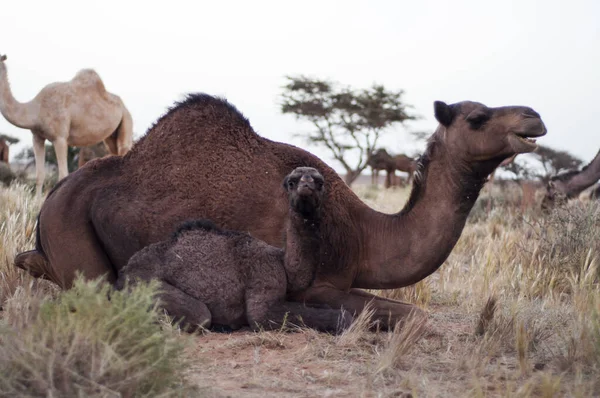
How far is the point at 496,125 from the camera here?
521 cm

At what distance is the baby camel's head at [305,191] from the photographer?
474 centimetres

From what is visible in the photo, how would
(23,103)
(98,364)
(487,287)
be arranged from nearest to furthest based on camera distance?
(98,364) → (487,287) → (23,103)

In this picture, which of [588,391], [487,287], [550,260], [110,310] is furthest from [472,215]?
[110,310]

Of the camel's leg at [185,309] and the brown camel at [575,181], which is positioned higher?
the brown camel at [575,181]

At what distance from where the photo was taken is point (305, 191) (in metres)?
4.72

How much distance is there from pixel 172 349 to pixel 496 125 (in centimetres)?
292

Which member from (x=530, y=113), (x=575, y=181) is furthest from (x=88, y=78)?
(x=530, y=113)

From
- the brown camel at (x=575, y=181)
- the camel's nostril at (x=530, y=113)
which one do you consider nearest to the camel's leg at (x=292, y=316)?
the camel's nostril at (x=530, y=113)

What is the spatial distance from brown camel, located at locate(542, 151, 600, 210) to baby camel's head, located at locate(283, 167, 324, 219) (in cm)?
799

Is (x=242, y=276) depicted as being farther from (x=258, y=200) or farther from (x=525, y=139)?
(x=525, y=139)

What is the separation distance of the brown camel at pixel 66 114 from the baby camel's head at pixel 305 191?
362 inches

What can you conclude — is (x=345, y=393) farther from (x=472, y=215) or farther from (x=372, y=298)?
(x=472, y=215)

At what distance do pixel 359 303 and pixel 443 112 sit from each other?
150cm

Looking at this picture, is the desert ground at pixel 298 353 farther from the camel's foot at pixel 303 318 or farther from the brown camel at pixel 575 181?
the brown camel at pixel 575 181
